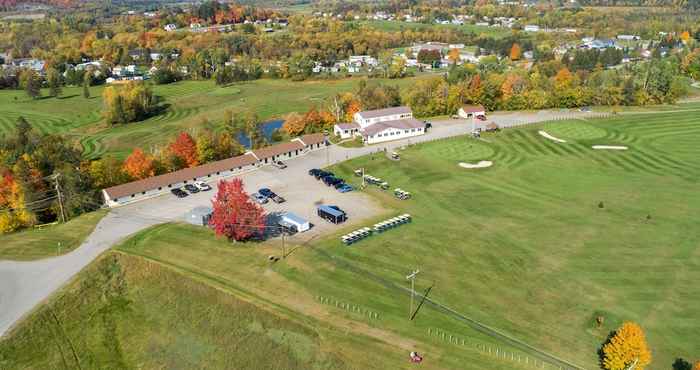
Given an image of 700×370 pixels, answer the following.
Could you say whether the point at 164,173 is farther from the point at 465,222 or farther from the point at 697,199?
the point at 697,199

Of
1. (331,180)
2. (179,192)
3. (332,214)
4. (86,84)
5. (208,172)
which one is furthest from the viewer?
(86,84)

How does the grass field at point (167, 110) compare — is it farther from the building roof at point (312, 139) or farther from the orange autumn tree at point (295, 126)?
the building roof at point (312, 139)

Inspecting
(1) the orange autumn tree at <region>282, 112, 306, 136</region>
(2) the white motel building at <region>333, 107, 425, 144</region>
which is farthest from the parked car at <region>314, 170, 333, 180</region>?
(1) the orange autumn tree at <region>282, 112, 306, 136</region>

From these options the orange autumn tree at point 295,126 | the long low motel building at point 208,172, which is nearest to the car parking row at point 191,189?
the long low motel building at point 208,172

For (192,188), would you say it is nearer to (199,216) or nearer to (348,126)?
(199,216)

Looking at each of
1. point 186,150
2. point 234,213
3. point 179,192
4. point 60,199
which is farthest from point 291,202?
point 60,199

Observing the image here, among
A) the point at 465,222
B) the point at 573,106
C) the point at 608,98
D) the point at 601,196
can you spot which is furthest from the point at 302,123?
the point at 608,98

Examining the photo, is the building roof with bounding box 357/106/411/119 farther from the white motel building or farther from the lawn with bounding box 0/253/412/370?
the lawn with bounding box 0/253/412/370
